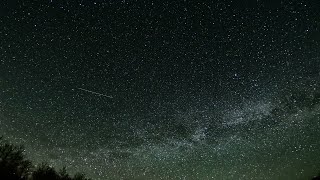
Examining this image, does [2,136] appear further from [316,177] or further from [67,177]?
[316,177]

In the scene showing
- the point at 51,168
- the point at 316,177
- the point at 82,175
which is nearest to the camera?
the point at 316,177

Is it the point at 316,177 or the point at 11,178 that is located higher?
the point at 316,177

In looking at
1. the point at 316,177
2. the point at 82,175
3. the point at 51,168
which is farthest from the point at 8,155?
the point at 316,177

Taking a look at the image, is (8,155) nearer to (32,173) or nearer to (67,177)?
(32,173)

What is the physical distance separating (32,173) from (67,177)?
5501mm

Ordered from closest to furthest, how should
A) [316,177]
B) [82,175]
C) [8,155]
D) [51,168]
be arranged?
[316,177], [8,155], [51,168], [82,175]

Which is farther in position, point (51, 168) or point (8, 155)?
point (51, 168)

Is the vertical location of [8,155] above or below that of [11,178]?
above

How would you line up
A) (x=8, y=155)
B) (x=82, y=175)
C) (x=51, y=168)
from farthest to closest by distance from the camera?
(x=82, y=175) < (x=51, y=168) < (x=8, y=155)

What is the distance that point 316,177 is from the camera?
43250 mm

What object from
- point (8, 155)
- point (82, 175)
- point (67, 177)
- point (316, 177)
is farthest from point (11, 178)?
point (316, 177)

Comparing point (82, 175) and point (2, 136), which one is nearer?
point (2, 136)

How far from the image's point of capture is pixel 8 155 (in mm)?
48062

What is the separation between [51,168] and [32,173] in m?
2.86
